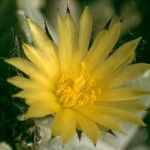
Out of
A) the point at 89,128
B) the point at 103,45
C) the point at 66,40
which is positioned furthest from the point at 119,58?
the point at 89,128

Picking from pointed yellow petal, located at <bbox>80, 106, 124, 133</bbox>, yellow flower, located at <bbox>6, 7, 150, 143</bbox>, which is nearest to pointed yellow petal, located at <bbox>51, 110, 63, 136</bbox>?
yellow flower, located at <bbox>6, 7, 150, 143</bbox>

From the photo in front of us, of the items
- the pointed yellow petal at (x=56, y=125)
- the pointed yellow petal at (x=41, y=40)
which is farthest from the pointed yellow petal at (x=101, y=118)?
the pointed yellow petal at (x=41, y=40)

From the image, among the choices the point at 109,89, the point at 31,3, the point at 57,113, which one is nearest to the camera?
the point at 57,113

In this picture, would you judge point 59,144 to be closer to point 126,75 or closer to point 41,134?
point 41,134

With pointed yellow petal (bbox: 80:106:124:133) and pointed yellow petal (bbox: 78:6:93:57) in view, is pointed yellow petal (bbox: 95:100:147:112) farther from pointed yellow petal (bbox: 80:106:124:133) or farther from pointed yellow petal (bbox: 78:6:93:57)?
pointed yellow petal (bbox: 78:6:93:57)

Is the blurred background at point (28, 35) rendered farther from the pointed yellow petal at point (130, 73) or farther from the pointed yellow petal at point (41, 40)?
the pointed yellow petal at point (130, 73)

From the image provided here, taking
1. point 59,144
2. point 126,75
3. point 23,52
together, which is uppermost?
point 23,52

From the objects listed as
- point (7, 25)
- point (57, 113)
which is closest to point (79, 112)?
point (57, 113)
